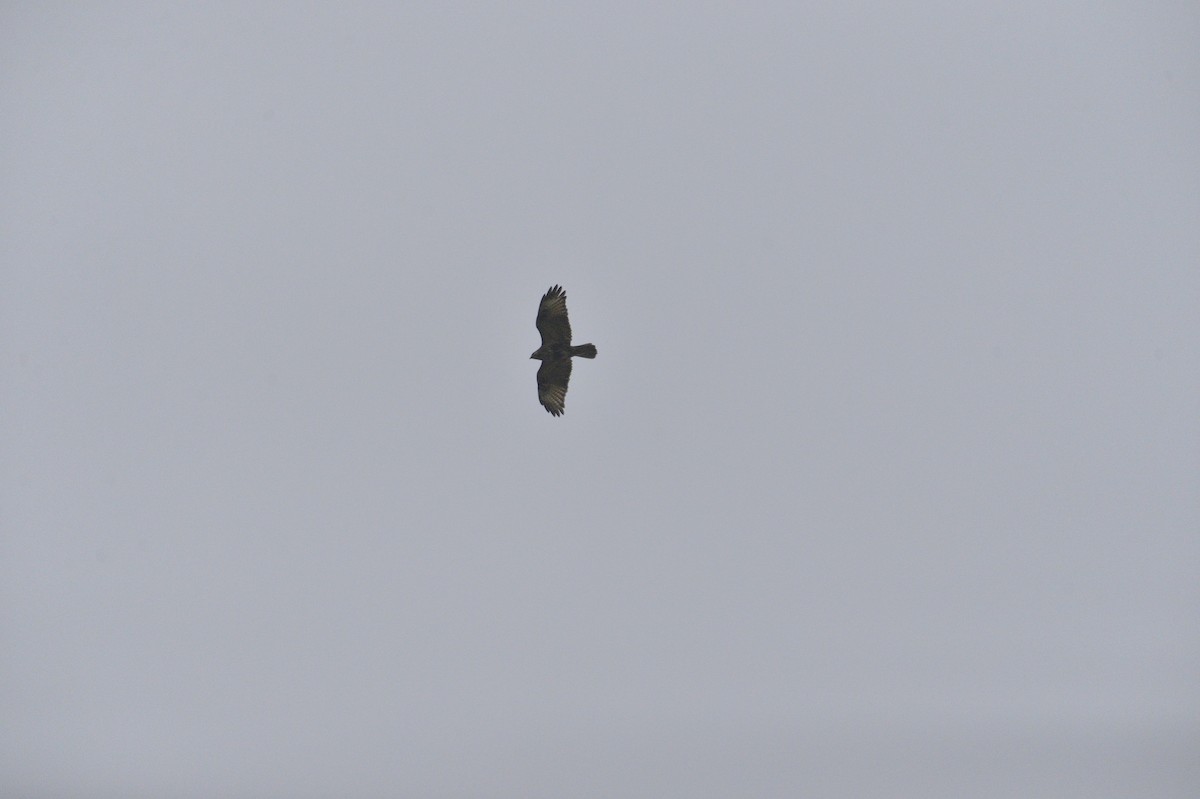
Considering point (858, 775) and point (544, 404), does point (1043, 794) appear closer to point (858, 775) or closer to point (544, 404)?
point (858, 775)

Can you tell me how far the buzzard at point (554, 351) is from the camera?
157 ft

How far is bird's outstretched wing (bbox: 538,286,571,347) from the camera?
47.8 meters

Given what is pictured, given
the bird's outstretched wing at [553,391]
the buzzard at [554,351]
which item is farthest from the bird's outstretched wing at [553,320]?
the bird's outstretched wing at [553,391]

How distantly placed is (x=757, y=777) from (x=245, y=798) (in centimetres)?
6525

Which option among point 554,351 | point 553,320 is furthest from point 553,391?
point 553,320

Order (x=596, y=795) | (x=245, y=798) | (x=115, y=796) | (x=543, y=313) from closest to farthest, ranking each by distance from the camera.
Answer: (x=543, y=313)
(x=596, y=795)
(x=245, y=798)
(x=115, y=796)

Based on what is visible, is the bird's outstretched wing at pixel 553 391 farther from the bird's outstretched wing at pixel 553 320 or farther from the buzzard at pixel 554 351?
the bird's outstretched wing at pixel 553 320

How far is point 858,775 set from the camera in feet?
599

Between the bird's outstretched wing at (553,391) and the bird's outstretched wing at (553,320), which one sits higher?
the bird's outstretched wing at (553,320)

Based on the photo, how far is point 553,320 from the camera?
47.8 metres

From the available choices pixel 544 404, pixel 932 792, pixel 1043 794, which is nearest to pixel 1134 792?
pixel 1043 794

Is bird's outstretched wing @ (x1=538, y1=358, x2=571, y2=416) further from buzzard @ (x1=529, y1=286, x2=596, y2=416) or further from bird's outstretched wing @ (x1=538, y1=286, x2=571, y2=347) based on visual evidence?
bird's outstretched wing @ (x1=538, y1=286, x2=571, y2=347)

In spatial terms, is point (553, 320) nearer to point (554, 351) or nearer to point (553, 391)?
point (554, 351)

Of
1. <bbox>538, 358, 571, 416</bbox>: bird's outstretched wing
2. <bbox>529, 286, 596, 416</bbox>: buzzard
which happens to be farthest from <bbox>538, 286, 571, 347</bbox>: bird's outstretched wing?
<bbox>538, 358, 571, 416</bbox>: bird's outstretched wing
